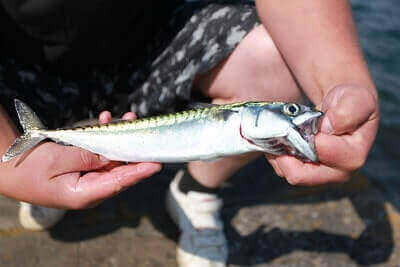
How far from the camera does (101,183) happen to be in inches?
81.0

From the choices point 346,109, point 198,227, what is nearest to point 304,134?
point 346,109

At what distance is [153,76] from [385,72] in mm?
3900

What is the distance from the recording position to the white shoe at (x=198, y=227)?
9.52 ft

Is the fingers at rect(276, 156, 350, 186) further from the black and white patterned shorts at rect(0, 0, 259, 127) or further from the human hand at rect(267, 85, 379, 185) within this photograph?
the black and white patterned shorts at rect(0, 0, 259, 127)

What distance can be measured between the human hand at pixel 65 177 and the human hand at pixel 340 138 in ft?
2.14

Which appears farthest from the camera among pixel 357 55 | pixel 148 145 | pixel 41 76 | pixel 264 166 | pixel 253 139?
pixel 264 166

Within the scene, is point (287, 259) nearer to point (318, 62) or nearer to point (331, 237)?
point (331, 237)

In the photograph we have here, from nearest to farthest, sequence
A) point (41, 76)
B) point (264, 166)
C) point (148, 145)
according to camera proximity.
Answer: point (148, 145) → point (41, 76) → point (264, 166)

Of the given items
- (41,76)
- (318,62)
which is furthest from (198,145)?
(41,76)

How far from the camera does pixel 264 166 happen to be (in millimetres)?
3697

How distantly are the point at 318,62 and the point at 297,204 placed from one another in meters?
1.33

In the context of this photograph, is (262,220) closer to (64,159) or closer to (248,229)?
(248,229)

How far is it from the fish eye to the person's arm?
14 cm

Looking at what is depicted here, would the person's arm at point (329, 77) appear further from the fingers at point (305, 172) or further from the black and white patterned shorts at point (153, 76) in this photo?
the black and white patterned shorts at point (153, 76)
